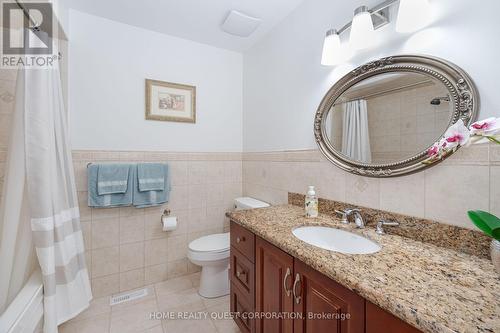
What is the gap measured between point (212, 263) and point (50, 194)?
1.18 metres

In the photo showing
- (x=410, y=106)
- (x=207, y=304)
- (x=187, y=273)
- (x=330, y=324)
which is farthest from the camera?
(x=187, y=273)

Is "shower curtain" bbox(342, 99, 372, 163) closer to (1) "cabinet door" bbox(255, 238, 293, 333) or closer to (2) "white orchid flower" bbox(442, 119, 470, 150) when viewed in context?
(2) "white orchid flower" bbox(442, 119, 470, 150)

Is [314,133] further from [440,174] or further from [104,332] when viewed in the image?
[104,332]

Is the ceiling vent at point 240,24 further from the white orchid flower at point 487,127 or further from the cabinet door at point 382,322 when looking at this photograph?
the cabinet door at point 382,322

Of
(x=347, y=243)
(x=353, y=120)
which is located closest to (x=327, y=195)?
(x=347, y=243)

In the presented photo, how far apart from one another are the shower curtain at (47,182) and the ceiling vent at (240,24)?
129 centimetres

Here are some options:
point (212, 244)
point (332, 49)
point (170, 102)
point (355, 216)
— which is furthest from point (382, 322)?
point (170, 102)

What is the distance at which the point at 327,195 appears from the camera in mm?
1430

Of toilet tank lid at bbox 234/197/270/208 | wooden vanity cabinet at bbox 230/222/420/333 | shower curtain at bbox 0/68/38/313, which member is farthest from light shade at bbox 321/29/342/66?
shower curtain at bbox 0/68/38/313

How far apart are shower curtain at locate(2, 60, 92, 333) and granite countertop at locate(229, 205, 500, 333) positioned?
1.16 m

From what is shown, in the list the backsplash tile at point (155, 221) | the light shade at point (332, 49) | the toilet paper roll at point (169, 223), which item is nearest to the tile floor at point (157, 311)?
the backsplash tile at point (155, 221)

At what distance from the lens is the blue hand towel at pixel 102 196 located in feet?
5.63

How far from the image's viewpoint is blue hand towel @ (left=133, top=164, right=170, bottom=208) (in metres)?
1.87

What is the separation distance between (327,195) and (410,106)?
68cm
